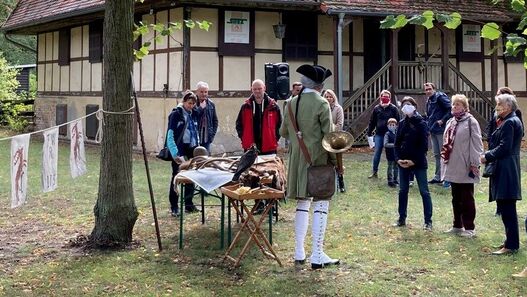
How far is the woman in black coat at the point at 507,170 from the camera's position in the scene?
23.0 feet

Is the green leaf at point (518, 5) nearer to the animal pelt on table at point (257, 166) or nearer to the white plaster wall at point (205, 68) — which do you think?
the animal pelt on table at point (257, 166)

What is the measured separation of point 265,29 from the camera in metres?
18.0

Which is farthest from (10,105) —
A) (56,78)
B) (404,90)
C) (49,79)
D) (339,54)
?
(404,90)

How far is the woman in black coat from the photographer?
702cm

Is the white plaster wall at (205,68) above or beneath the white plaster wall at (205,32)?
beneath

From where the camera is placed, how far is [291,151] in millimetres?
6797

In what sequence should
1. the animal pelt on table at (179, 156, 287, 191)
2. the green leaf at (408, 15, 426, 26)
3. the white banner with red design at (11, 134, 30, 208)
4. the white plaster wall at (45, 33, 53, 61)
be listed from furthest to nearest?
1. the white plaster wall at (45, 33, 53, 61)
2. the animal pelt on table at (179, 156, 287, 191)
3. the white banner with red design at (11, 134, 30, 208)
4. the green leaf at (408, 15, 426, 26)

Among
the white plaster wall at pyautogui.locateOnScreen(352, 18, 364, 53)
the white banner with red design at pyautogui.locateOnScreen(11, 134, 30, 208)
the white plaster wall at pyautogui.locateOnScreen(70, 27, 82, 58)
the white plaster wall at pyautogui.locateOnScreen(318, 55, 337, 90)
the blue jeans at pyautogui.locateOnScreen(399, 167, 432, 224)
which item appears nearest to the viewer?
the white banner with red design at pyautogui.locateOnScreen(11, 134, 30, 208)

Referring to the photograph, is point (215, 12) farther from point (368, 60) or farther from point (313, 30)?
point (368, 60)

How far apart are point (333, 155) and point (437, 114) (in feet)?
19.7

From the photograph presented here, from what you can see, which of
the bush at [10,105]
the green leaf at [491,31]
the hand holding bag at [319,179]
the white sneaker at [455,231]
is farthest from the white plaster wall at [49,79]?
the green leaf at [491,31]

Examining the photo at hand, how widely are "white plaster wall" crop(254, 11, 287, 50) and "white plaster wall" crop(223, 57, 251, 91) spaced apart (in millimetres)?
605

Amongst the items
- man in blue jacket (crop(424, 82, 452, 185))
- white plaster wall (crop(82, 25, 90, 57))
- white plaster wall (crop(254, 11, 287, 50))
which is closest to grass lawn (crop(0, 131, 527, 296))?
man in blue jacket (crop(424, 82, 452, 185))

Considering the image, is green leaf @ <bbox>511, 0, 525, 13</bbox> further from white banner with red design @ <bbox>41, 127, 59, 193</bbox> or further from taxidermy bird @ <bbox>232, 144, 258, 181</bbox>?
A: white banner with red design @ <bbox>41, 127, 59, 193</bbox>
